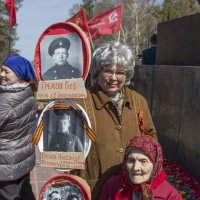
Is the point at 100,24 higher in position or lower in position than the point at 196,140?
higher

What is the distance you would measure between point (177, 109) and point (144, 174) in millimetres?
3781

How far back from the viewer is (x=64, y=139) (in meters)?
2.62

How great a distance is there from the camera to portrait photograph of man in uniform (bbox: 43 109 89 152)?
2.60 meters

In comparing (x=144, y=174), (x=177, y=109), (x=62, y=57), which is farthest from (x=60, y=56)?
(x=177, y=109)

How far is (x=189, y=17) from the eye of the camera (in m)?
6.50

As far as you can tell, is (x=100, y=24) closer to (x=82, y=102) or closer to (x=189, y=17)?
(x=189, y=17)

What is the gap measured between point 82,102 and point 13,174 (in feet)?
5.11

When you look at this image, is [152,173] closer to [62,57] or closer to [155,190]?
[155,190]

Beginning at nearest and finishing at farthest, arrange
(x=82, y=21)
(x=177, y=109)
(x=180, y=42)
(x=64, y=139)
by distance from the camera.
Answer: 1. (x=64, y=139)
2. (x=177, y=109)
3. (x=180, y=42)
4. (x=82, y=21)

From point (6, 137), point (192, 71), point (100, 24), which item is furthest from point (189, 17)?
point (100, 24)

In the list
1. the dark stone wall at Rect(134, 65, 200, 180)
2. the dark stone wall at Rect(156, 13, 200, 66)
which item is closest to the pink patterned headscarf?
the dark stone wall at Rect(134, 65, 200, 180)

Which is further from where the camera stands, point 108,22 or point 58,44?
point 108,22

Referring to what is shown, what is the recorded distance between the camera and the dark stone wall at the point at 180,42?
6.36m

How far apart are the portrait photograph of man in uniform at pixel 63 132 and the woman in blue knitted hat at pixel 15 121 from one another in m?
1.26
